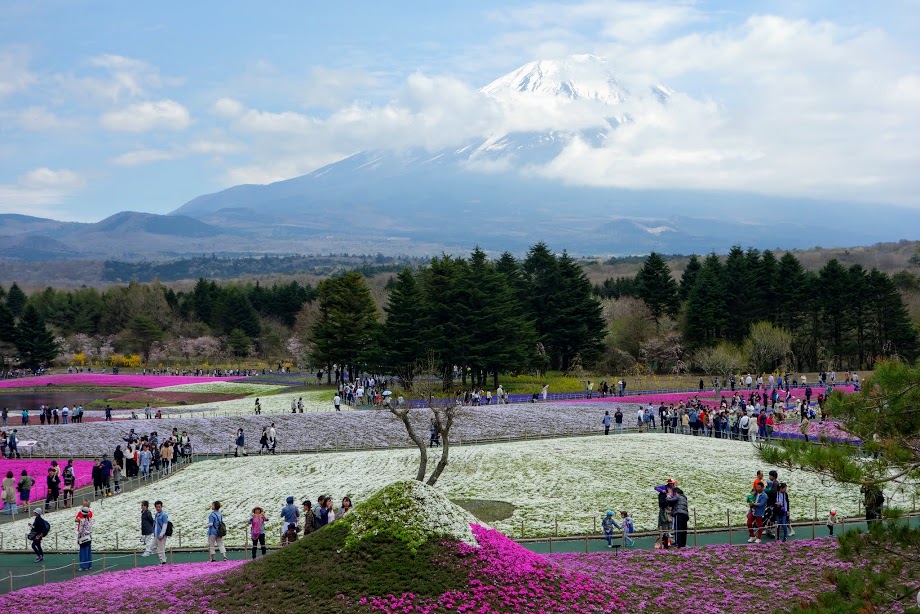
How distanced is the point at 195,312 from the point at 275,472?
288 feet

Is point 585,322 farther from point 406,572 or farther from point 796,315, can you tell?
point 406,572

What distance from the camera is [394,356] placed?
60.3m

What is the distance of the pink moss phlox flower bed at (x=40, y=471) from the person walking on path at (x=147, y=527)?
35.7ft

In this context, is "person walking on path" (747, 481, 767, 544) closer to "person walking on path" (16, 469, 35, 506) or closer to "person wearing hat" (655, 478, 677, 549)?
"person wearing hat" (655, 478, 677, 549)

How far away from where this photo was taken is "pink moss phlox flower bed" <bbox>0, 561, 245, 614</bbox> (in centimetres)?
1691

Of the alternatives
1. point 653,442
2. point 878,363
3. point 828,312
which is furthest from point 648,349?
point 878,363

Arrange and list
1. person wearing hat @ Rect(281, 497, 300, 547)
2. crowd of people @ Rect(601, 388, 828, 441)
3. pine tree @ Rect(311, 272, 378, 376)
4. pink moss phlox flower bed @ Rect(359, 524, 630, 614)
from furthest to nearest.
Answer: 1. pine tree @ Rect(311, 272, 378, 376)
2. crowd of people @ Rect(601, 388, 828, 441)
3. person wearing hat @ Rect(281, 497, 300, 547)
4. pink moss phlox flower bed @ Rect(359, 524, 630, 614)

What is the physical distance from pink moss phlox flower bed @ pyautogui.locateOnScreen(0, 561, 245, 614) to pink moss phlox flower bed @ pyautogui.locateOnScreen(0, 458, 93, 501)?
14.0 metres

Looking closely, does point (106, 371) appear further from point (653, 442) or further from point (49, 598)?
point (49, 598)

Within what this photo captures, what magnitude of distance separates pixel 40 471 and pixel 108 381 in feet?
141

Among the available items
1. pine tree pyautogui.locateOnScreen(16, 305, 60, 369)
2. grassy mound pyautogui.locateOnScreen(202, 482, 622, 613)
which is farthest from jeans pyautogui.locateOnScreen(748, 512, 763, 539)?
pine tree pyautogui.locateOnScreen(16, 305, 60, 369)

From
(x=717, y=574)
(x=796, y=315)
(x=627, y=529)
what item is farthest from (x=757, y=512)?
(x=796, y=315)

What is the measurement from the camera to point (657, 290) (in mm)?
83625

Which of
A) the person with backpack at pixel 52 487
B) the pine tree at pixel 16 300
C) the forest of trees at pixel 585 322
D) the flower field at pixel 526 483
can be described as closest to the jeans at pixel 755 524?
the flower field at pixel 526 483
